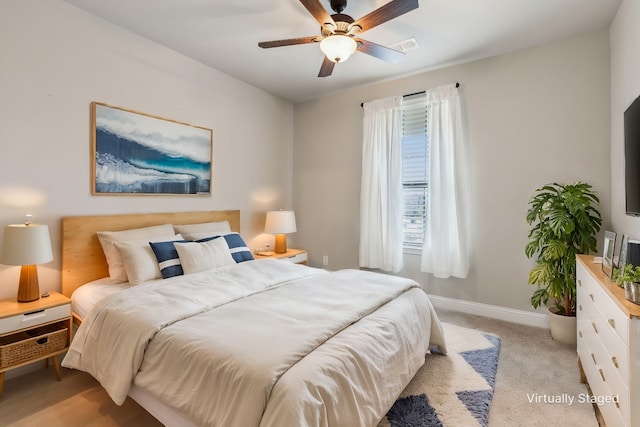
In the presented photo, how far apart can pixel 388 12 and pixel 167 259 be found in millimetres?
2414

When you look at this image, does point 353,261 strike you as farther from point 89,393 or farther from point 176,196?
point 89,393

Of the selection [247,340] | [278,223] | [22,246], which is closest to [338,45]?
[247,340]

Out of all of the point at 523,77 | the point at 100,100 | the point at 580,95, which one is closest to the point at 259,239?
the point at 100,100

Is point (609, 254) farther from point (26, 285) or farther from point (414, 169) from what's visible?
point (26, 285)

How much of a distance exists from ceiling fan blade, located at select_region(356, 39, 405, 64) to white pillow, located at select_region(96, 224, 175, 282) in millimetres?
2328

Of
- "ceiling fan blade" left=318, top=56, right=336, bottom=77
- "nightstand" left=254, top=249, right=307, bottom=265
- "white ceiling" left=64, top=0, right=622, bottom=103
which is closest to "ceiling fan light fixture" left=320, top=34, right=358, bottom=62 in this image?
"ceiling fan blade" left=318, top=56, right=336, bottom=77

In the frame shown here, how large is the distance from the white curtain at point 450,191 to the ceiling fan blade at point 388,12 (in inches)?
65.6

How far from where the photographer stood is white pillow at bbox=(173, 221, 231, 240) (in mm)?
3055

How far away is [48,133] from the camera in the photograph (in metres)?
2.36

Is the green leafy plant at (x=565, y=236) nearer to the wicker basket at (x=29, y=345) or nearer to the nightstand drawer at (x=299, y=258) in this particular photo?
the nightstand drawer at (x=299, y=258)

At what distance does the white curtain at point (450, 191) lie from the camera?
3.30m

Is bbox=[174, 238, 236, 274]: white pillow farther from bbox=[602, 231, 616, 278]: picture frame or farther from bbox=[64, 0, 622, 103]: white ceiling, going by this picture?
bbox=[602, 231, 616, 278]: picture frame

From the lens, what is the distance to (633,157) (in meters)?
1.86

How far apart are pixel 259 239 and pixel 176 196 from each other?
50.7 inches
